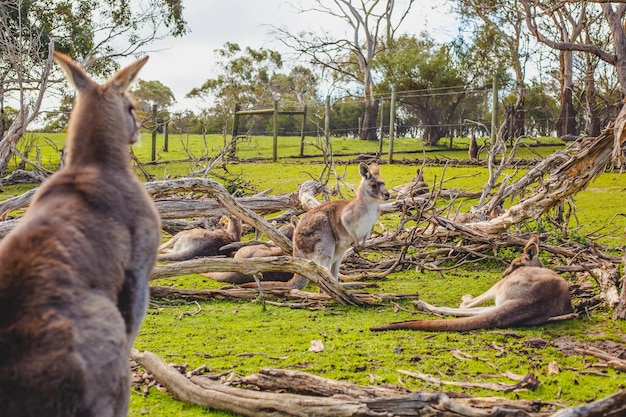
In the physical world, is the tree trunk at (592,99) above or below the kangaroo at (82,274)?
above

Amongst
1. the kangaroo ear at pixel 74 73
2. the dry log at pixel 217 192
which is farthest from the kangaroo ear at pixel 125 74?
the dry log at pixel 217 192

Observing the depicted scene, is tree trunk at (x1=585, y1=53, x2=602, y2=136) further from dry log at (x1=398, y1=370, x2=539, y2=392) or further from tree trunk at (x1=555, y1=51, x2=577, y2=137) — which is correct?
dry log at (x1=398, y1=370, x2=539, y2=392)

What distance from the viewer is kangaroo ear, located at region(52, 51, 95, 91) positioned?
3426 millimetres

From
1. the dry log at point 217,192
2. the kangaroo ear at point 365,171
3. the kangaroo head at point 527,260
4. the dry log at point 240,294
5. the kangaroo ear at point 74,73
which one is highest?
the kangaroo ear at point 74,73

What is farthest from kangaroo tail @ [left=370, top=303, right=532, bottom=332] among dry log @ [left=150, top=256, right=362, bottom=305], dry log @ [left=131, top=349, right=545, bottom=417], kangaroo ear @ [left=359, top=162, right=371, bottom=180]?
kangaroo ear @ [left=359, top=162, right=371, bottom=180]

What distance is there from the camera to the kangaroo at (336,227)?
334 inches

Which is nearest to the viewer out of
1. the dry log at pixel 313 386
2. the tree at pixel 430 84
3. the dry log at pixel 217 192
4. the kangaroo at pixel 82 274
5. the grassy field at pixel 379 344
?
the kangaroo at pixel 82 274

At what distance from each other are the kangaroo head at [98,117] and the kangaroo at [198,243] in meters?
6.32

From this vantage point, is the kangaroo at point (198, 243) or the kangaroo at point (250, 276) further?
the kangaroo at point (198, 243)

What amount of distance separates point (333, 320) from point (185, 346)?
1.54 metres

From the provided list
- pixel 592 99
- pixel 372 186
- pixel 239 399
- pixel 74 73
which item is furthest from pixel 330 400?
pixel 592 99

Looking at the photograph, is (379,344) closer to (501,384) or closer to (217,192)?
(501,384)

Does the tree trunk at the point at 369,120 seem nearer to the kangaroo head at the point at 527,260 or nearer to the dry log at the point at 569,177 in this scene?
the dry log at the point at 569,177

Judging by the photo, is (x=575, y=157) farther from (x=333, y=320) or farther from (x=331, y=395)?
(x=331, y=395)
